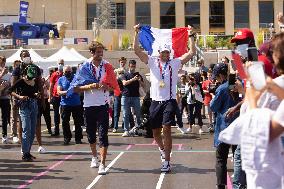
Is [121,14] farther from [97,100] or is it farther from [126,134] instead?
[97,100]

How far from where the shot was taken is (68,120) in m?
13.6

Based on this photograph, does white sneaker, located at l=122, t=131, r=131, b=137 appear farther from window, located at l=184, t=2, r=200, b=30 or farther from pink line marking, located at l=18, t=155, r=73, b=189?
window, located at l=184, t=2, r=200, b=30

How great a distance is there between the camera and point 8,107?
14289 mm

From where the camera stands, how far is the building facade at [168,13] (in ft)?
219

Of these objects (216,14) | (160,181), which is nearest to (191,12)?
(216,14)

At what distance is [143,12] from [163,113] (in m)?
59.5

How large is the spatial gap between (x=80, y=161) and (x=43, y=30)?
1851 inches

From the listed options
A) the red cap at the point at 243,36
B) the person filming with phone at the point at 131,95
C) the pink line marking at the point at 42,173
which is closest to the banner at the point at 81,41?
the person filming with phone at the point at 131,95

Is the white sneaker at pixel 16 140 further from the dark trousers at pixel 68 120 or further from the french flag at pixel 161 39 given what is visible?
the french flag at pixel 161 39

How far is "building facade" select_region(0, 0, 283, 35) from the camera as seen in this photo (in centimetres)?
6675

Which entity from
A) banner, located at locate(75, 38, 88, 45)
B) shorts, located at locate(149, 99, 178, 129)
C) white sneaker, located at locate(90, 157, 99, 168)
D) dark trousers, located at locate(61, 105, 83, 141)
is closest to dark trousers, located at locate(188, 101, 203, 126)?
dark trousers, located at locate(61, 105, 83, 141)

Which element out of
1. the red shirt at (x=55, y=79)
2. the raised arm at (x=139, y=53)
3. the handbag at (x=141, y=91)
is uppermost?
the raised arm at (x=139, y=53)

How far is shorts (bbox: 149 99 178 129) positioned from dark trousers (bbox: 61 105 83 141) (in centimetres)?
418

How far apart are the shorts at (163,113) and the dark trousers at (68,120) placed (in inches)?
165
